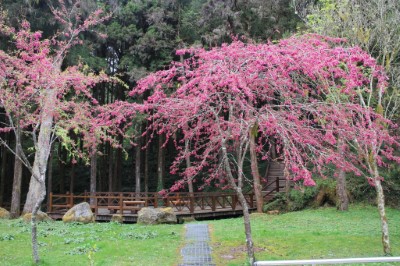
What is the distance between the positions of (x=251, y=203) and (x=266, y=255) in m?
11.8

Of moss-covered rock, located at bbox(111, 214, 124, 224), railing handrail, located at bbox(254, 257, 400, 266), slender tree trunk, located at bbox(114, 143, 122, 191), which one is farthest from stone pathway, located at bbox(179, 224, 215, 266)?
slender tree trunk, located at bbox(114, 143, 122, 191)

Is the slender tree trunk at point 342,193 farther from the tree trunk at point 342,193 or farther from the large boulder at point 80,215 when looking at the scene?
the large boulder at point 80,215

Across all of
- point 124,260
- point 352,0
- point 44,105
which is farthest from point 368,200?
point 44,105

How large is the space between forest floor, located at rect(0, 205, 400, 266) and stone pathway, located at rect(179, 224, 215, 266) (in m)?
0.18

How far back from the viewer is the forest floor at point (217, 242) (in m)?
8.46

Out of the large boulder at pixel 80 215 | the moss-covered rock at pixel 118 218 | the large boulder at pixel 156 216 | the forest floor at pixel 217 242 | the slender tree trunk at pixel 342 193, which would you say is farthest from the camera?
→ the moss-covered rock at pixel 118 218

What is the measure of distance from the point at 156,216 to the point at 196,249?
6.08m

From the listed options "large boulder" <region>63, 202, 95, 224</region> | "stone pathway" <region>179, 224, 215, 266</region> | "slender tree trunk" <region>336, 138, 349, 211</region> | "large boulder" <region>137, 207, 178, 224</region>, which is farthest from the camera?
"slender tree trunk" <region>336, 138, 349, 211</region>

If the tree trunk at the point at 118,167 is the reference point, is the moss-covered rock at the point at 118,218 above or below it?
below

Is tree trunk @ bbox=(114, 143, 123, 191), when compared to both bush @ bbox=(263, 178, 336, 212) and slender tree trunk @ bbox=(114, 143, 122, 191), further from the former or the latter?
bush @ bbox=(263, 178, 336, 212)

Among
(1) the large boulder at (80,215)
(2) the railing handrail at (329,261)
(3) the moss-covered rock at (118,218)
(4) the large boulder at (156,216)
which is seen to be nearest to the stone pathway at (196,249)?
(2) the railing handrail at (329,261)

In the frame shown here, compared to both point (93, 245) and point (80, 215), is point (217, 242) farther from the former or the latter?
point (80, 215)

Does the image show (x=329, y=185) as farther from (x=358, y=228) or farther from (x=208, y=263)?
(x=208, y=263)

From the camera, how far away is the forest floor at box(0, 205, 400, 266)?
27.8ft
